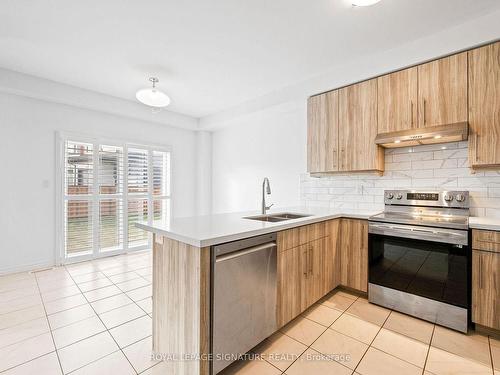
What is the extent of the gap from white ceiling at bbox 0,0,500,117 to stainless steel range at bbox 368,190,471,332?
1.70 meters

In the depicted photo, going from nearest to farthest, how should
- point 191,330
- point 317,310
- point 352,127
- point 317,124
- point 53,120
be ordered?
point 191,330 → point 317,310 → point 352,127 → point 317,124 → point 53,120

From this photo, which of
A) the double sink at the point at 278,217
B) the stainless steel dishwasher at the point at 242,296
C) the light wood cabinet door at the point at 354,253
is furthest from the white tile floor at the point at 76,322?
the light wood cabinet door at the point at 354,253

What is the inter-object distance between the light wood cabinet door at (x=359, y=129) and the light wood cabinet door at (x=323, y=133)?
8cm

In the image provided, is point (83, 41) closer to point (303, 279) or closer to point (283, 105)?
point (283, 105)

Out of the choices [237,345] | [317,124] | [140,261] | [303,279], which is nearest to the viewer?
[237,345]

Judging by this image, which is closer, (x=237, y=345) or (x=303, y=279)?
(x=237, y=345)

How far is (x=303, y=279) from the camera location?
2.14m

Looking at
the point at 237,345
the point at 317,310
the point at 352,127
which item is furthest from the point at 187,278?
the point at 352,127

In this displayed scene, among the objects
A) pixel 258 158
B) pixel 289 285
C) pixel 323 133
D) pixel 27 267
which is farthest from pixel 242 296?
pixel 27 267

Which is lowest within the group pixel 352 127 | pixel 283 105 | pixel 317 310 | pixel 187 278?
pixel 317 310

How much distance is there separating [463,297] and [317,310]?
1.20 m

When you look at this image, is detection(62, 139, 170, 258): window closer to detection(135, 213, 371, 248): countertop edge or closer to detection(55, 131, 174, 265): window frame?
detection(55, 131, 174, 265): window frame

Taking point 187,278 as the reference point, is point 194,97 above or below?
above

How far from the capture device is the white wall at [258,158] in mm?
3842
